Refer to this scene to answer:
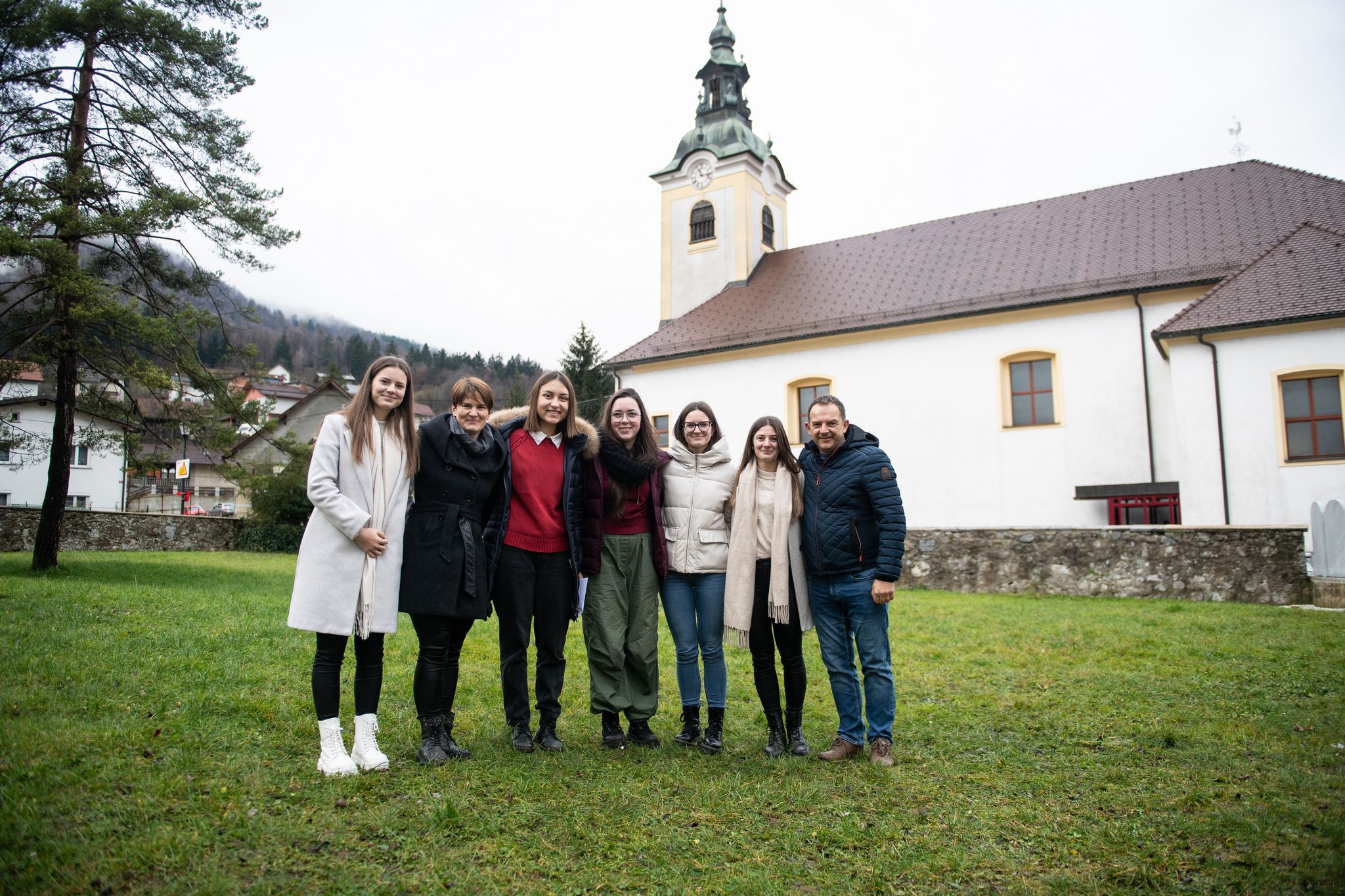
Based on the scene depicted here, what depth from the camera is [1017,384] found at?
19203 millimetres

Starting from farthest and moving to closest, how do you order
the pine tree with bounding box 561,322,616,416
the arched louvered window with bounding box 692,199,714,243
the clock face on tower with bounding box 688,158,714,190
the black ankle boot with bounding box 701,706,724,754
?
the pine tree with bounding box 561,322,616,416 → the clock face on tower with bounding box 688,158,714,190 → the arched louvered window with bounding box 692,199,714,243 → the black ankle boot with bounding box 701,706,724,754

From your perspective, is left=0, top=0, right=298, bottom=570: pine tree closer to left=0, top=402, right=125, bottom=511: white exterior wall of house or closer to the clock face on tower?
the clock face on tower

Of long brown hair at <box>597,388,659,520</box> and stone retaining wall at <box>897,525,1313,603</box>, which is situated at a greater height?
long brown hair at <box>597,388,659,520</box>

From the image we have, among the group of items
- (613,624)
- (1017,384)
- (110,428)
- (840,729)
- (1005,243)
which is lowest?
(840,729)

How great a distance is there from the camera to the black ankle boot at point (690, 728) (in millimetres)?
4645

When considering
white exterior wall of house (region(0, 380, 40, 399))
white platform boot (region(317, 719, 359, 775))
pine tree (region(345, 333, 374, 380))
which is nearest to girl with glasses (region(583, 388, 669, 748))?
white platform boot (region(317, 719, 359, 775))

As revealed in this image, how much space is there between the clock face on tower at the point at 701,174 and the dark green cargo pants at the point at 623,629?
83.1 ft

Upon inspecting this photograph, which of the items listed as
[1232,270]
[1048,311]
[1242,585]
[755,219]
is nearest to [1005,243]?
[1048,311]

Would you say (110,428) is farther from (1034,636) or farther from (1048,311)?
(1048,311)

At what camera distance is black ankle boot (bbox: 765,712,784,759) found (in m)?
4.46

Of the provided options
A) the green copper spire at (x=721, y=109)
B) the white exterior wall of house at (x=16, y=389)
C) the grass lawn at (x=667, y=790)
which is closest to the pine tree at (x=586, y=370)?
the green copper spire at (x=721, y=109)

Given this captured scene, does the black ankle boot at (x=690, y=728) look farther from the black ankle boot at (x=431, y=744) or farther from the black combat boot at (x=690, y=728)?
the black ankle boot at (x=431, y=744)

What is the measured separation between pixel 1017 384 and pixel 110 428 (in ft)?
62.6

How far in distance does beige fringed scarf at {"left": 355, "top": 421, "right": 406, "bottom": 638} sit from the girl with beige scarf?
1.93m
